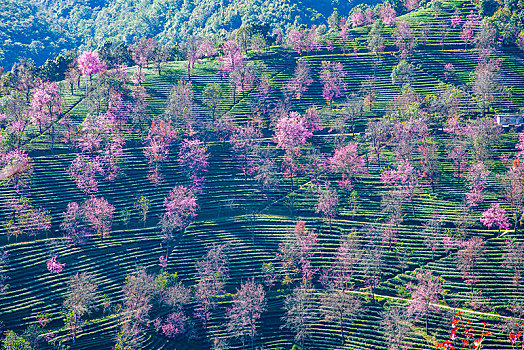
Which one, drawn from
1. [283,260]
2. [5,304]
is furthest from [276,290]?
[5,304]

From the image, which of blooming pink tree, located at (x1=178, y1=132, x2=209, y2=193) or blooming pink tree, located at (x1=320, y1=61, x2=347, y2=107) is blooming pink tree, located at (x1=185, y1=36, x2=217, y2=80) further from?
blooming pink tree, located at (x1=320, y1=61, x2=347, y2=107)

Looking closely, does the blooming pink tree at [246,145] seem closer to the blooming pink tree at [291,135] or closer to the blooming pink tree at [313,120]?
the blooming pink tree at [291,135]

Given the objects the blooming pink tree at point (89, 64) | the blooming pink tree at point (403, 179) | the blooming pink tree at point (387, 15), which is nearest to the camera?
the blooming pink tree at point (403, 179)

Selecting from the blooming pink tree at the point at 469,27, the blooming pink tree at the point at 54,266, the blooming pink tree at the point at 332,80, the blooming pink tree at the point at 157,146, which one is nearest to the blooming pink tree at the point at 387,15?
the blooming pink tree at the point at 469,27

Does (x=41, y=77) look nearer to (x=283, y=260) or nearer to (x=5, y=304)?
(x=5, y=304)

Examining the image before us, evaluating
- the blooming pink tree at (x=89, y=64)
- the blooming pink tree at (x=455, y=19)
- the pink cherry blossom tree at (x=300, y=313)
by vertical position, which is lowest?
the pink cherry blossom tree at (x=300, y=313)

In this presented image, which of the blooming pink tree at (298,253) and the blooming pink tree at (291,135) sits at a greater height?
the blooming pink tree at (291,135)
